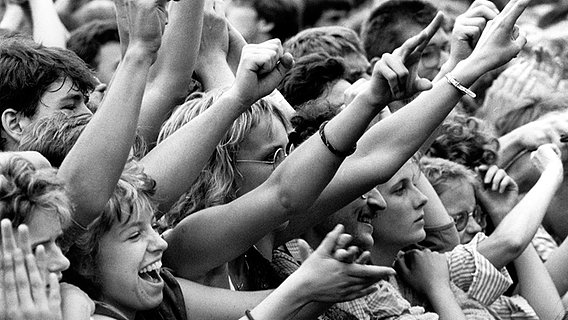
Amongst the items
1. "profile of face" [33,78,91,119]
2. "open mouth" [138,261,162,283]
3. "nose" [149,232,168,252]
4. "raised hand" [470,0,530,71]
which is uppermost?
"raised hand" [470,0,530,71]

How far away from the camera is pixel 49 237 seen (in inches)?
102

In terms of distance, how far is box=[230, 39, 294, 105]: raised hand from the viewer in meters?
3.17

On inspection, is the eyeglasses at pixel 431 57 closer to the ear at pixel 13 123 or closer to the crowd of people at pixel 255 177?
the crowd of people at pixel 255 177

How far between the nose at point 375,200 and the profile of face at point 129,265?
1.05 m

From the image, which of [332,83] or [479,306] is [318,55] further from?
[479,306]

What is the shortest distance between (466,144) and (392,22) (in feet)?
4.37

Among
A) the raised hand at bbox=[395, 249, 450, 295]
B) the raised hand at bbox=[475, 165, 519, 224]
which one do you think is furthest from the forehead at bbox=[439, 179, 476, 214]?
the raised hand at bbox=[395, 249, 450, 295]

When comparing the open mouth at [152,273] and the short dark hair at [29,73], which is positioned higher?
the short dark hair at [29,73]

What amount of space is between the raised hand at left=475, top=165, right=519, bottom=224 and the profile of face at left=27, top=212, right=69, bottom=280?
2.50 m

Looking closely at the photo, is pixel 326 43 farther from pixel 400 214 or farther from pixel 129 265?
pixel 129 265

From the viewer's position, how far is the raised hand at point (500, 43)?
3.32m

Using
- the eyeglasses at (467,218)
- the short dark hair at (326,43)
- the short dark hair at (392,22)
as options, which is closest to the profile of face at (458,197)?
the eyeglasses at (467,218)

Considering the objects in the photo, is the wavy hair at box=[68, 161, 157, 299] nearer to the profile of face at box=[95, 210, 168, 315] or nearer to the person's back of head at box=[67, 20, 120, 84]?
the profile of face at box=[95, 210, 168, 315]

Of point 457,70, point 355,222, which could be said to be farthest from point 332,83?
point 457,70
